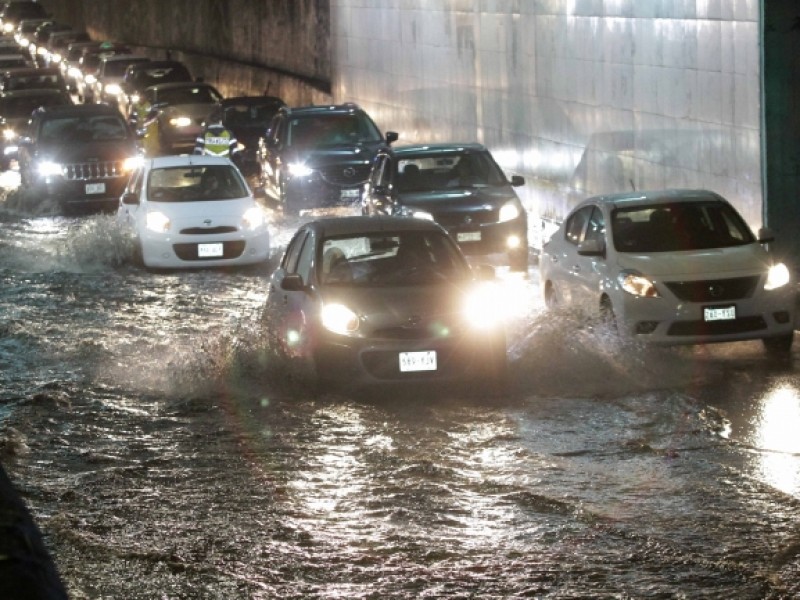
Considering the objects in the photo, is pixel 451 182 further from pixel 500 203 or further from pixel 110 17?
pixel 110 17

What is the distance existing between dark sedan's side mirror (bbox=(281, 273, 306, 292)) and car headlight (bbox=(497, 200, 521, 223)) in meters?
7.63

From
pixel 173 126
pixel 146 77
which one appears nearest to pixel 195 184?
pixel 173 126

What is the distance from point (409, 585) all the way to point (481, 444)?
134 inches

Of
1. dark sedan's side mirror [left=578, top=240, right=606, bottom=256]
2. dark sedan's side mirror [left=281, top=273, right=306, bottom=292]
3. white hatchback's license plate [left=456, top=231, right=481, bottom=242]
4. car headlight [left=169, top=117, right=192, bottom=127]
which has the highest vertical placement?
dark sedan's side mirror [left=281, top=273, right=306, bottom=292]

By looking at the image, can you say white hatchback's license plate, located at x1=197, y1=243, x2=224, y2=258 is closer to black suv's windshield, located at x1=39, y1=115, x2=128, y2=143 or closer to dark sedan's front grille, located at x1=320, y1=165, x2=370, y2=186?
dark sedan's front grille, located at x1=320, y1=165, x2=370, y2=186

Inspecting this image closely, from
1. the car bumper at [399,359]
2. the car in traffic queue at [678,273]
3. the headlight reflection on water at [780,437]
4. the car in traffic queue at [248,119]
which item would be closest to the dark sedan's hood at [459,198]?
the car in traffic queue at [678,273]

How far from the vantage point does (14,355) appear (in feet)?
52.0

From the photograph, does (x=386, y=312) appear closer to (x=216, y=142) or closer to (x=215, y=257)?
(x=215, y=257)

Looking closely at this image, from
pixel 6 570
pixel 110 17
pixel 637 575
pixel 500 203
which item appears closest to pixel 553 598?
pixel 637 575

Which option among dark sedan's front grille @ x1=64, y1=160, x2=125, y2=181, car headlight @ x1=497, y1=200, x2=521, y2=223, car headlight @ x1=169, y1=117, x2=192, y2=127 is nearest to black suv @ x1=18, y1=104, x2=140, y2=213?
dark sedan's front grille @ x1=64, y1=160, x2=125, y2=181

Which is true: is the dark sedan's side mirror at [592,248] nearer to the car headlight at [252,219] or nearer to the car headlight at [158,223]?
the car headlight at [252,219]

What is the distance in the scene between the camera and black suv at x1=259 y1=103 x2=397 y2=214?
26.7 m

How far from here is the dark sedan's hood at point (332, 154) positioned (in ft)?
88.1

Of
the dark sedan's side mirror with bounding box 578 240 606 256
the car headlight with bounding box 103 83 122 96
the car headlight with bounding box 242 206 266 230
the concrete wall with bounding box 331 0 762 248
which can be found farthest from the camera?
the car headlight with bounding box 103 83 122 96
